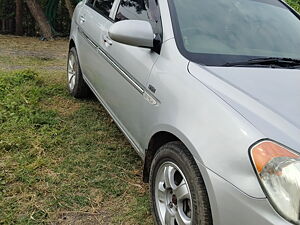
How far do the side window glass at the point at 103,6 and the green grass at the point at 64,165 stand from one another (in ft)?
3.96

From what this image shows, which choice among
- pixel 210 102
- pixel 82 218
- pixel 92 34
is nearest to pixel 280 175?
pixel 210 102

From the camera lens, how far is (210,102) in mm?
1932

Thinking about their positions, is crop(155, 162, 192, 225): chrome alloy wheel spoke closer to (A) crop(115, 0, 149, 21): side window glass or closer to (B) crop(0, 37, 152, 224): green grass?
(B) crop(0, 37, 152, 224): green grass

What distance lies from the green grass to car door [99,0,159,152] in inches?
17.1

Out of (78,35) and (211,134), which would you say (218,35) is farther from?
(78,35)

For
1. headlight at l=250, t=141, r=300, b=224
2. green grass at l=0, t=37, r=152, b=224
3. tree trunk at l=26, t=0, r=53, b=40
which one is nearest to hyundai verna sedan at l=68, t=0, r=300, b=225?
headlight at l=250, t=141, r=300, b=224

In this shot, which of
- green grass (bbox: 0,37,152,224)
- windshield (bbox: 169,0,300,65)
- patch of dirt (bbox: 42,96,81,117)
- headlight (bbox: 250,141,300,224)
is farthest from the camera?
patch of dirt (bbox: 42,96,81,117)

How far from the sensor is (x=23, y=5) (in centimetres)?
1062

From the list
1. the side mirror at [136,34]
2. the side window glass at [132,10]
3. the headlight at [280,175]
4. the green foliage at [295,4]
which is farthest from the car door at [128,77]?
the green foliage at [295,4]

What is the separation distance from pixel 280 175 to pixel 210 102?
552 millimetres

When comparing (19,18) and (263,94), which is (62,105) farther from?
(19,18)

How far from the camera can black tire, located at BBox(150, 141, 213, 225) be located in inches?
73.5

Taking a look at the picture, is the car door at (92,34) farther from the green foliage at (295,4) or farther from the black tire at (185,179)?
the green foliage at (295,4)

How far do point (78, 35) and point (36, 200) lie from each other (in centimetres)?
237
